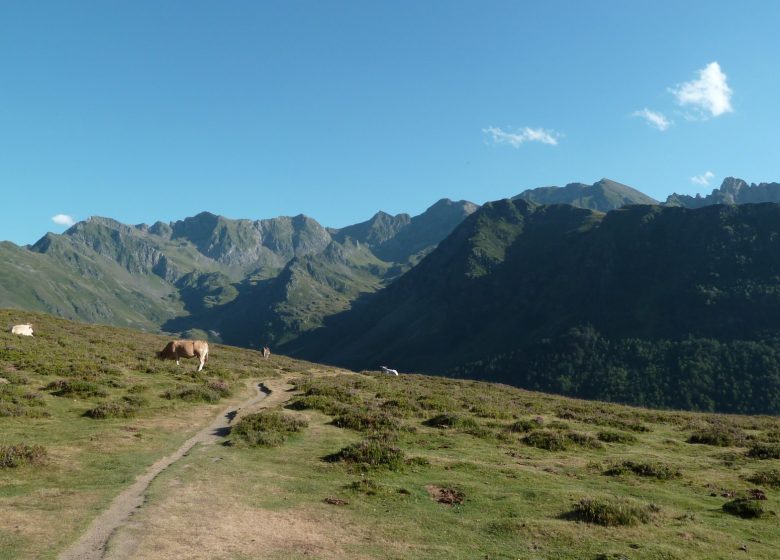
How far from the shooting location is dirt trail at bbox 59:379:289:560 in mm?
11742

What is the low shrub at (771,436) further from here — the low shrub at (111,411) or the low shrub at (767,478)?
the low shrub at (111,411)

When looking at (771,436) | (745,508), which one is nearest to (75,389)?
(745,508)

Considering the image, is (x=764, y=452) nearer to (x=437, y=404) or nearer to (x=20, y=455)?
(x=437, y=404)

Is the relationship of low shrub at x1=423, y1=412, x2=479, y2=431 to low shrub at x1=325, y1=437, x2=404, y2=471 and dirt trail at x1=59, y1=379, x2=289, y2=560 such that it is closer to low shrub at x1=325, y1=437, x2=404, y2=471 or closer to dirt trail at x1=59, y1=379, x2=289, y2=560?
low shrub at x1=325, y1=437, x2=404, y2=471

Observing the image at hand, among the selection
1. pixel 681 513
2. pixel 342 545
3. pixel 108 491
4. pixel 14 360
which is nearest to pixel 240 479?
pixel 108 491

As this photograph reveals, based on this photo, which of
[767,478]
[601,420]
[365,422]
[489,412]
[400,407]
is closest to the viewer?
[767,478]

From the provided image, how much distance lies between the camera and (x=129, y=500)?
1505 cm

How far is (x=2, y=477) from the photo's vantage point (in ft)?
53.3

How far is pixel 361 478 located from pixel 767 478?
15881 millimetres

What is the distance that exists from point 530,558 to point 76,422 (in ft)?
68.4

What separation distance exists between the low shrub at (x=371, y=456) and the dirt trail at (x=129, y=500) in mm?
6011

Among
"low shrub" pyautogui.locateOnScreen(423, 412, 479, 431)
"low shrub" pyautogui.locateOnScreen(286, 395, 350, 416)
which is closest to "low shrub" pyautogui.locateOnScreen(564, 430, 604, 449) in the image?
"low shrub" pyautogui.locateOnScreen(423, 412, 479, 431)

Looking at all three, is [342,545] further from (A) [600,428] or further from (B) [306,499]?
(A) [600,428]

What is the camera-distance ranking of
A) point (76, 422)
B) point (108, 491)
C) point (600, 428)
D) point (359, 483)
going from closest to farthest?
point (108, 491), point (359, 483), point (76, 422), point (600, 428)
